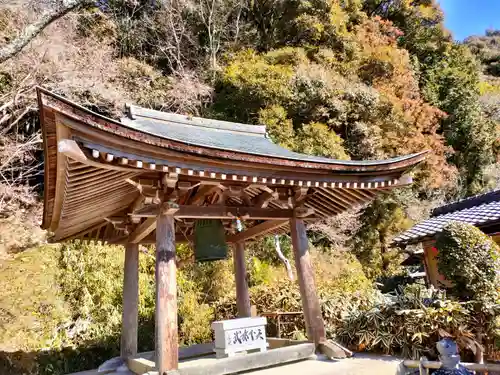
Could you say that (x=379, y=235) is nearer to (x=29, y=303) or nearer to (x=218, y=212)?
(x=218, y=212)

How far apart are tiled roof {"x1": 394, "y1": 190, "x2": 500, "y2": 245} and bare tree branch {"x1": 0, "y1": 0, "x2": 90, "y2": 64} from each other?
792 centimetres

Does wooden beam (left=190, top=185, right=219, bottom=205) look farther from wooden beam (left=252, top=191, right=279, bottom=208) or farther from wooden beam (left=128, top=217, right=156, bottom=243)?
wooden beam (left=252, top=191, right=279, bottom=208)

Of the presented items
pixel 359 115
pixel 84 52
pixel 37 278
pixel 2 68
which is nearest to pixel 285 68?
pixel 359 115

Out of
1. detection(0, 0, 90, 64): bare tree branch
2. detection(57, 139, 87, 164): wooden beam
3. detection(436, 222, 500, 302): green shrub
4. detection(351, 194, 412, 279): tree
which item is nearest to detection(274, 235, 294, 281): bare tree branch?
detection(351, 194, 412, 279): tree

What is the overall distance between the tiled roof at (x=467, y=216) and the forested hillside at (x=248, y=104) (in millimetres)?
2103

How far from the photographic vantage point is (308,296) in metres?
5.39

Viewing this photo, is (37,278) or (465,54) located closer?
(37,278)

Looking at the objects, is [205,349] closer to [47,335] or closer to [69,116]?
[47,335]

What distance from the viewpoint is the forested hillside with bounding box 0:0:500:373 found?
9.52 meters

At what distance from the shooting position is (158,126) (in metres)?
6.28

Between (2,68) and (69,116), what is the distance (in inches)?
421

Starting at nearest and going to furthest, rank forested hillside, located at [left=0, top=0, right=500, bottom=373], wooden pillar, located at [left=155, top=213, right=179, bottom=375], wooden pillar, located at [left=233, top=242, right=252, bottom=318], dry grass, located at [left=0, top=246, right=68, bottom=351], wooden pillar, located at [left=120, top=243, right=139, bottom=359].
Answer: wooden pillar, located at [left=155, top=213, right=179, bottom=375] → wooden pillar, located at [left=120, top=243, right=139, bottom=359] → wooden pillar, located at [left=233, top=242, right=252, bottom=318] → dry grass, located at [left=0, top=246, right=68, bottom=351] → forested hillside, located at [left=0, top=0, right=500, bottom=373]

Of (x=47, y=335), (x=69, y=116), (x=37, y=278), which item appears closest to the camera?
(x=69, y=116)

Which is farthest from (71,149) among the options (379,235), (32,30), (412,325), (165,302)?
(379,235)
